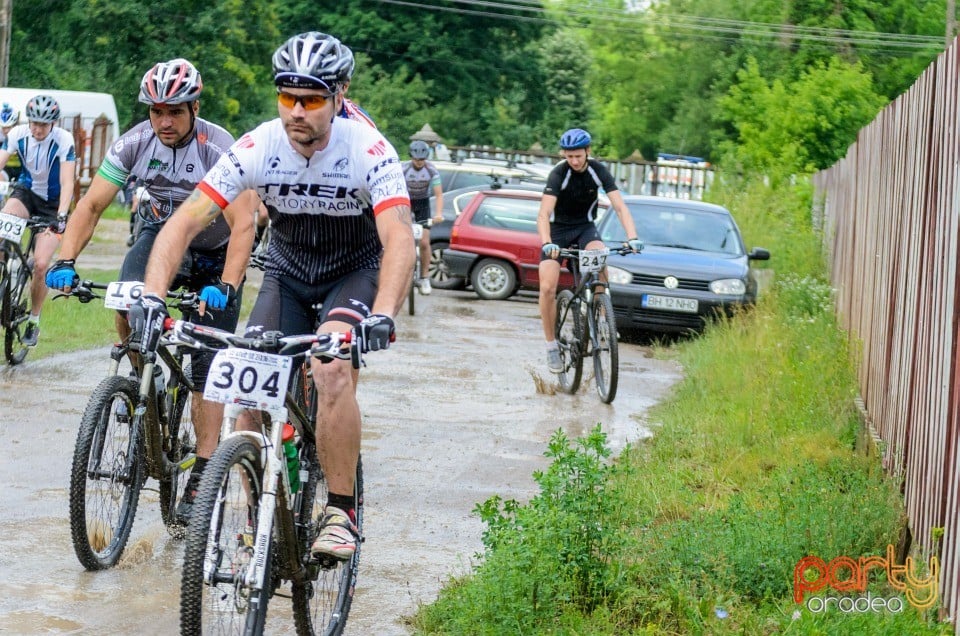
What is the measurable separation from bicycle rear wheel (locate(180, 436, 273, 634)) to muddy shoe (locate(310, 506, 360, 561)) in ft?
1.12

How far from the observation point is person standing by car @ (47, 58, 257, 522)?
6.56 metres

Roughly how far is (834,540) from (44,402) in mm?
5979

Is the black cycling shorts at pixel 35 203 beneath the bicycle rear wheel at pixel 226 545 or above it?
above

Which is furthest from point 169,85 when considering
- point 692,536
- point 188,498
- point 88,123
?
point 88,123

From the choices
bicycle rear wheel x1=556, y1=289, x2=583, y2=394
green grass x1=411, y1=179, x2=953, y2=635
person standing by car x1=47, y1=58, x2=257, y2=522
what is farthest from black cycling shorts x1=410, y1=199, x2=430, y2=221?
person standing by car x1=47, y1=58, x2=257, y2=522

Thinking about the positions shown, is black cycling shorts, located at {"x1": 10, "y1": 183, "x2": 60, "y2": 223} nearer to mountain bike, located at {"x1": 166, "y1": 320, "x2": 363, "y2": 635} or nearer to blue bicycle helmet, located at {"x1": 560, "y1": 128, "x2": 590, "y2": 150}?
blue bicycle helmet, located at {"x1": 560, "y1": 128, "x2": 590, "y2": 150}

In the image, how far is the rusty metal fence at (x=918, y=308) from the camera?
17.8 feet

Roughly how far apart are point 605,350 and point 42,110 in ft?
16.1

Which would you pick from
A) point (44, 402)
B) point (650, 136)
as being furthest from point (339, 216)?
point (650, 136)

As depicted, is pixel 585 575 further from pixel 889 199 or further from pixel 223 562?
pixel 889 199

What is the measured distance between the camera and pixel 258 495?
4.57m

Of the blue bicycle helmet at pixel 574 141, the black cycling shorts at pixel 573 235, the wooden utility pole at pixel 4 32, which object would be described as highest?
the wooden utility pole at pixel 4 32

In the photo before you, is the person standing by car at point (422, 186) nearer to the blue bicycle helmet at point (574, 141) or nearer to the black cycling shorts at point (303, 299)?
the blue bicycle helmet at point (574, 141)

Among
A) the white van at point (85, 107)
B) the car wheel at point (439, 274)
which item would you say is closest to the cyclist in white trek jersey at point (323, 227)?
the car wheel at point (439, 274)
